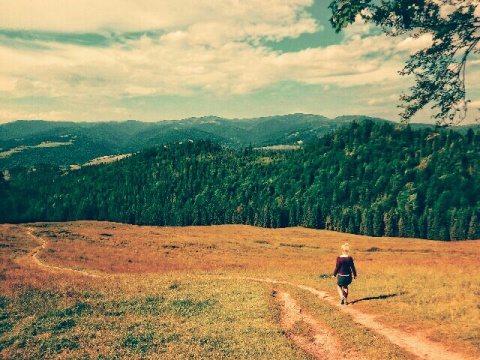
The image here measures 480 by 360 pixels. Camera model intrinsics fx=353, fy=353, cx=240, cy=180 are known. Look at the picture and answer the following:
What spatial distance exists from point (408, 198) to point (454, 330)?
15822 centimetres

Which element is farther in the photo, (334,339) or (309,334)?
(309,334)

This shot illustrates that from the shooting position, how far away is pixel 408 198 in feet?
523

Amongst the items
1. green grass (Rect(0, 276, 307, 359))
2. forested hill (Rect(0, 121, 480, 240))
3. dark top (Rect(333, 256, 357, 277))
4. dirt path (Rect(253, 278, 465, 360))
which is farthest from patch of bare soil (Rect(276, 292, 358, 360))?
forested hill (Rect(0, 121, 480, 240))

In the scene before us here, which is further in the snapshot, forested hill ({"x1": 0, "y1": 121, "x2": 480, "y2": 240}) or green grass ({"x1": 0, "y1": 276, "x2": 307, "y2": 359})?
forested hill ({"x1": 0, "y1": 121, "x2": 480, "y2": 240})

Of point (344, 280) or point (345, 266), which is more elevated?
point (345, 266)

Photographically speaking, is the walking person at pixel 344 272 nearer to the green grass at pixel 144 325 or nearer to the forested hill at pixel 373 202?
the green grass at pixel 144 325

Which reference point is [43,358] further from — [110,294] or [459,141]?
[459,141]

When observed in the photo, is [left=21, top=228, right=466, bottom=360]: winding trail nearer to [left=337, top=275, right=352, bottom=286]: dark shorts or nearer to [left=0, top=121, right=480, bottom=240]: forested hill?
[left=337, top=275, right=352, bottom=286]: dark shorts

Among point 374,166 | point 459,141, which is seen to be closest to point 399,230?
point 374,166

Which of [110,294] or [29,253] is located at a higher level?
[110,294]

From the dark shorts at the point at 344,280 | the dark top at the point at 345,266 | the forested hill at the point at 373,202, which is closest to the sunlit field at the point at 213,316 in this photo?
the dark shorts at the point at 344,280

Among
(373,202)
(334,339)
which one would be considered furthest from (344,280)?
(373,202)

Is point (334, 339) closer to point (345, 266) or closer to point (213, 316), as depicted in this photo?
point (345, 266)

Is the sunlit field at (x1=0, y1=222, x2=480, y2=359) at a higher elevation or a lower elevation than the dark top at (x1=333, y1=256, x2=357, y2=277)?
lower
